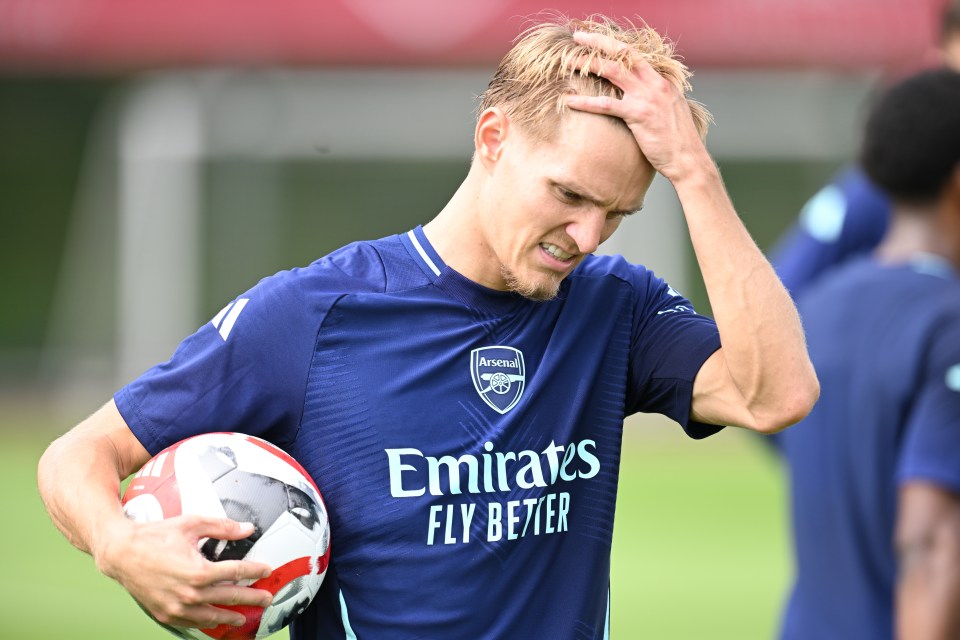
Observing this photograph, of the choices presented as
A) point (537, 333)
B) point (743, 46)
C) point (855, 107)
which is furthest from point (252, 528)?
point (855, 107)

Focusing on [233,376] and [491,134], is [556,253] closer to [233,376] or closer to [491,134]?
[491,134]

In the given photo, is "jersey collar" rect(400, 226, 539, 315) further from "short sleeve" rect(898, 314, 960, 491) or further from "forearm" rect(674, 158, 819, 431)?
"short sleeve" rect(898, 314, 960, 491)

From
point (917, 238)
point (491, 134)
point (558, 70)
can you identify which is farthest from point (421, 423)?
point (917, 238)

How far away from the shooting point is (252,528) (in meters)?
3.01

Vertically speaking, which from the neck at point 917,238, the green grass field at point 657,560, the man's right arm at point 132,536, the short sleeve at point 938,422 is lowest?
the green grass field at point 657,560

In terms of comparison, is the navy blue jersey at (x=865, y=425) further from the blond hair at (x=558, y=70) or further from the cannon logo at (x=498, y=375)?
the cannon logo at (x=498, y=375)

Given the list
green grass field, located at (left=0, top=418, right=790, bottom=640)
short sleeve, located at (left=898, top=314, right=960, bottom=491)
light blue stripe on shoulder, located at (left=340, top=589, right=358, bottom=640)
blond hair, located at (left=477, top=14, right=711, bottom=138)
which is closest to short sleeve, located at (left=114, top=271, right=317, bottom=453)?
light blue stripe on shoulder, located at (left=340, top=589, right=358, bottom=640)

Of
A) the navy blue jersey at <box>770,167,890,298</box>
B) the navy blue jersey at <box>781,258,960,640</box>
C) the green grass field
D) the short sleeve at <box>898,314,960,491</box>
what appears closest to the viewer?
the short sleeve at <box>898,314,960,491</box>

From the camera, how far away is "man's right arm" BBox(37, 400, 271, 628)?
2785mm

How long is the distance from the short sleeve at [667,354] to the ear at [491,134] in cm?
55

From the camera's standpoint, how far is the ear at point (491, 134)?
3258mm

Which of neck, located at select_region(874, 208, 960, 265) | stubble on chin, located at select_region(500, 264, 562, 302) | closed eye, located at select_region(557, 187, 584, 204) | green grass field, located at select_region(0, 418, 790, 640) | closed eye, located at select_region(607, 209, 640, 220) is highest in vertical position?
neck, located at select_region(874, 208, 960, 265)

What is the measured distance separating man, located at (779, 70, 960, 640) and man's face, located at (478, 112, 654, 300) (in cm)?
144

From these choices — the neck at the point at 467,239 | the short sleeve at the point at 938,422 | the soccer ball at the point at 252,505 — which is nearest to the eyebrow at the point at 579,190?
the neck at the point at 467,239
